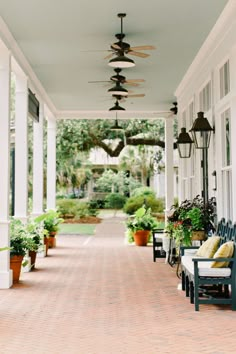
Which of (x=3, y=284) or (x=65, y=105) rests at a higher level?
(x=65, y=105)

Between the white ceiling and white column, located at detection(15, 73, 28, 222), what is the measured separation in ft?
1.74

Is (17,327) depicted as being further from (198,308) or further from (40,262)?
A: (40,262)

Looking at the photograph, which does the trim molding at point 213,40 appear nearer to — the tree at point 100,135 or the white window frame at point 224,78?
the white window frame at point 224,78

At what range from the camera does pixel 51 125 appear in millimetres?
14109

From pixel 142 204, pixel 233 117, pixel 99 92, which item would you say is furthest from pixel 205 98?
pixel 142 204

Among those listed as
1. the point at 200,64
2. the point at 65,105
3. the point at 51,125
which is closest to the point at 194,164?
the point at 200,64

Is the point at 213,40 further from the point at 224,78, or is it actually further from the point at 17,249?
the point at 17,249

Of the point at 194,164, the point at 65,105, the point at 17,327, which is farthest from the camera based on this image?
the point at 65,105

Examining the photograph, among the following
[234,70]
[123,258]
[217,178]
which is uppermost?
[234,70]

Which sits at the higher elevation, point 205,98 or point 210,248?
point 205,98

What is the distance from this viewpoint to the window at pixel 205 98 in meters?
8.55

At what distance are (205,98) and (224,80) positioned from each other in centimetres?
157

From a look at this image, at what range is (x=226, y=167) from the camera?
7266mm

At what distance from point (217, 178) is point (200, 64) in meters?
2.35
